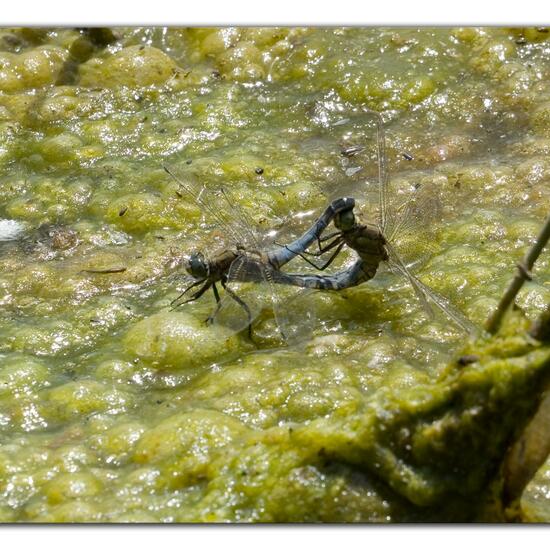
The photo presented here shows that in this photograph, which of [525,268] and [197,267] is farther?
[197,267]

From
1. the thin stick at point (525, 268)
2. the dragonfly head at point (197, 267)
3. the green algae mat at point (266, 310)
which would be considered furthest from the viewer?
the dragonfly head at point (197, 267)

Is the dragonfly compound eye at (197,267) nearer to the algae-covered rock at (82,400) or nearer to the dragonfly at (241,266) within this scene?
the dragonfly at (241,266)

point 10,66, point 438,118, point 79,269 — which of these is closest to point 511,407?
point 79,269

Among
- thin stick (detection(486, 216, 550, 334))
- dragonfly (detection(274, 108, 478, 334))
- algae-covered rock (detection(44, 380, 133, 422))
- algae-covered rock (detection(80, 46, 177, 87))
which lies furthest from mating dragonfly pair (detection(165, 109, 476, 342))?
algae-covered rock (detection(80, 46, 177, 87))

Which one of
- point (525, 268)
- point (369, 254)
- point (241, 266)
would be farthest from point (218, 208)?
point (525, 268)

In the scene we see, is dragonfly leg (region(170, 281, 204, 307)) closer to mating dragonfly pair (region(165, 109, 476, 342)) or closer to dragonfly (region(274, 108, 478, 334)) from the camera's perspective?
mating dragonfly pair (region(165, 109, 476, 342))

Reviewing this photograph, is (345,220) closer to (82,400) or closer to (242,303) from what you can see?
(242,303)

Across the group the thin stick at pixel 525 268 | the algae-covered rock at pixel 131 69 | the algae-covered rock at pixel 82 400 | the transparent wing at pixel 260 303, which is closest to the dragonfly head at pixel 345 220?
the transparent wing at pixel 260 303
